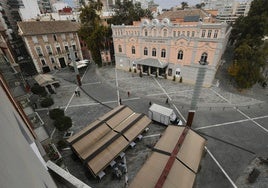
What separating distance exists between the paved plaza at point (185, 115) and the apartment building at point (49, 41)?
20.6ft

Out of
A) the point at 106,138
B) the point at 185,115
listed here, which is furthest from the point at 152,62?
the point at 106,138

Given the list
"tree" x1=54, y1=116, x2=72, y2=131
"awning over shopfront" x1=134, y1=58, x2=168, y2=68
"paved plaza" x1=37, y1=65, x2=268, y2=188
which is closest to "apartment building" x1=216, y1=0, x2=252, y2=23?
"awning over shopfront" x1=134, y1=58, x2=168, y2=68

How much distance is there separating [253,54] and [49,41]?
4044 centimetres

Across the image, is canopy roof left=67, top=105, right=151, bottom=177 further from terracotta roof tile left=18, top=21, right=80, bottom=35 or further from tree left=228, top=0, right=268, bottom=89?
terracotta roof tile left=18, top=21, right=80, bottom=35

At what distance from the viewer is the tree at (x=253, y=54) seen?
67.6 feet

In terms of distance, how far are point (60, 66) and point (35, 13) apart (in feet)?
97.4

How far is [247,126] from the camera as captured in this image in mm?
17328

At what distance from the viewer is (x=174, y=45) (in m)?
26.2

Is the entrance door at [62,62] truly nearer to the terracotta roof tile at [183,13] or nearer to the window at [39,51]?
the window at [39,51]

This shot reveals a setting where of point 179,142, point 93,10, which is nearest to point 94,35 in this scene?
point 93,10

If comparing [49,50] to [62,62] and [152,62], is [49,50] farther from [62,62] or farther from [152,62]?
[152,62]

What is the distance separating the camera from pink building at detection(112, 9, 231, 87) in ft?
74.9

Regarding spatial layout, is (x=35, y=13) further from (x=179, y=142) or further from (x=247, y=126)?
(x=247, y=126)

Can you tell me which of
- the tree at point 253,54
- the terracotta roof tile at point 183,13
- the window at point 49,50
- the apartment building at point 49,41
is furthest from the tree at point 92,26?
the tree at point 253,54
